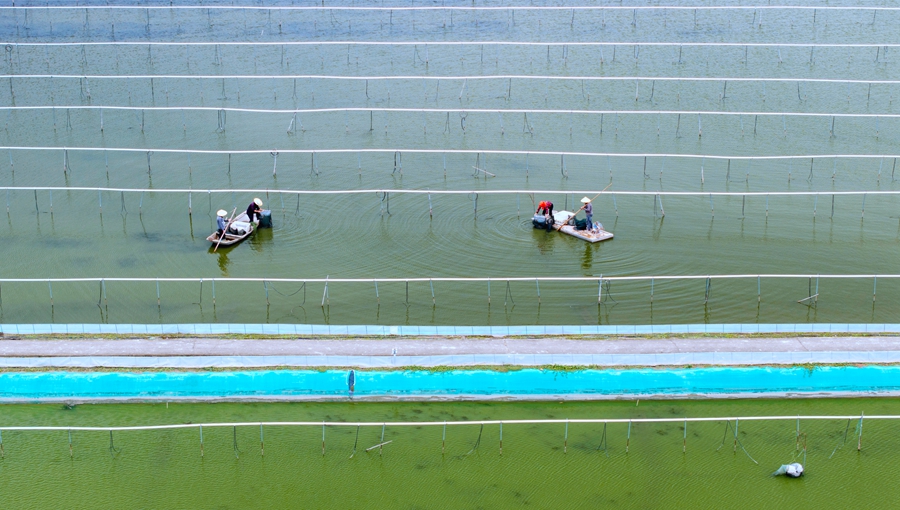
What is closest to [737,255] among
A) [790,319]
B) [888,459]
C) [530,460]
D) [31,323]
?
[790,319]

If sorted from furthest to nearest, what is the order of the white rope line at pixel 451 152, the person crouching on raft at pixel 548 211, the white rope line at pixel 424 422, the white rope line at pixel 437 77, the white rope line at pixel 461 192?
the white rope line at pixel 437 77 < the white rope line at pixel 451 152 < the white rope line at pixel 461 192 < the person crouching on raft at pixel 548 211 < the white rope line at pixel 424 422

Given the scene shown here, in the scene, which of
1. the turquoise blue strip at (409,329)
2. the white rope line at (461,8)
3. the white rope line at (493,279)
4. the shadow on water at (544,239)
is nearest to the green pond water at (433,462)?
the turquoise blue strip at (409,329)

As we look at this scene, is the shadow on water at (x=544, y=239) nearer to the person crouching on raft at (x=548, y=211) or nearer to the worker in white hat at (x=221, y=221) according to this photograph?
the person crouching on raft at (x=548, y=211)

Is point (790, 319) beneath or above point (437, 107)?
beneath

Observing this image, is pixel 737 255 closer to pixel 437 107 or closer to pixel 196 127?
pixel 437 107

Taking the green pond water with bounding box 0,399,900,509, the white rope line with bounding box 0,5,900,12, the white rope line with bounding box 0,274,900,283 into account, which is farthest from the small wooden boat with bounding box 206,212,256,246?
the white rope line with bounding box 0,5,900,12

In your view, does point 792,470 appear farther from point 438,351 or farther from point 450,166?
point 450,166
